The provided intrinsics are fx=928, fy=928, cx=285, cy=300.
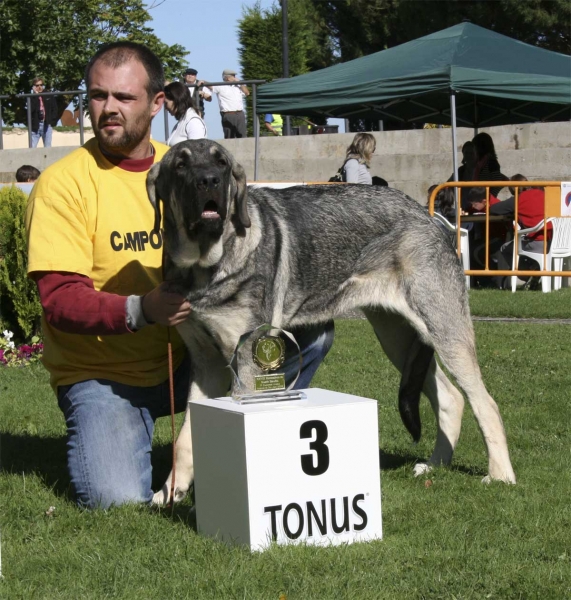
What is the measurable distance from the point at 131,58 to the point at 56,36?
25.9 metres

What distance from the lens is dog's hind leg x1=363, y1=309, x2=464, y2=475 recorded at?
4.67 m

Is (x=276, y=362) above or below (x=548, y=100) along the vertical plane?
below

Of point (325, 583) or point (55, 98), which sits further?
point (55, 98)

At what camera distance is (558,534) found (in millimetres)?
3648

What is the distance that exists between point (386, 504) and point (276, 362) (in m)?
0.97

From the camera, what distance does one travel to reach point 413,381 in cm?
468

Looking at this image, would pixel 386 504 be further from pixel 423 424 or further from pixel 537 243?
pixel 537 243

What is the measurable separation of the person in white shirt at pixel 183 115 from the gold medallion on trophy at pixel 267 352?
294 inches

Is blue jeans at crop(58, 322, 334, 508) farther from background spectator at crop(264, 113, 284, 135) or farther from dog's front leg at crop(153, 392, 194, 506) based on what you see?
background spectator at crop(264, 113, 284, 135)

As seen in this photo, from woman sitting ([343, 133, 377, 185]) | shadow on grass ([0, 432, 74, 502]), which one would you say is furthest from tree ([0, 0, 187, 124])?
shadow on grass ([0, 432, 74, 502])

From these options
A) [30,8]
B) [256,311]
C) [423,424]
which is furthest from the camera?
[30,8]

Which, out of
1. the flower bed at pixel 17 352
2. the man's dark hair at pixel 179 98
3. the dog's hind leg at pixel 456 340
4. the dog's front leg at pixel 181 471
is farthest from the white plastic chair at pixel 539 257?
the dog's front leg at pixel 181 471

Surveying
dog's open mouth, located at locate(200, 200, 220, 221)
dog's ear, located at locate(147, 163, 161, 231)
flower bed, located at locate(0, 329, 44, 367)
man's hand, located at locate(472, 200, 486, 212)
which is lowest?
flower bed, located at locate(0, 329, 44, 367)

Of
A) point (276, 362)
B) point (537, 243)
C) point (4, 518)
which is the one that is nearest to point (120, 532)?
point (4, 518)
